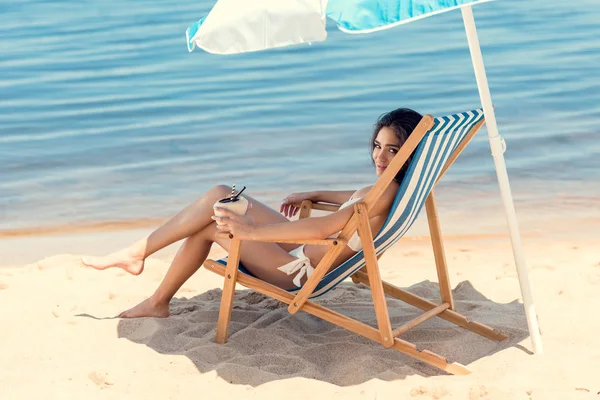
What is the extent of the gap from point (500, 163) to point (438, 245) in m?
0.70

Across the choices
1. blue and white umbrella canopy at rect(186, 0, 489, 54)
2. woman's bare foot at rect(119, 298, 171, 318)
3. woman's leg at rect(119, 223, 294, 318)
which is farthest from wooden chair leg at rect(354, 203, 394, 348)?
woman's bare foot at rect(119, 298, 171, 318)

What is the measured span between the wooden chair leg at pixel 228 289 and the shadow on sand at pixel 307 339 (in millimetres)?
64

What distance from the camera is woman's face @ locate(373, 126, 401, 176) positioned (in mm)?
4047

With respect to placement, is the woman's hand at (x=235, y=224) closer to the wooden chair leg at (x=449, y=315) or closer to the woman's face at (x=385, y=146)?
the woman's face at (x=385, y=146)

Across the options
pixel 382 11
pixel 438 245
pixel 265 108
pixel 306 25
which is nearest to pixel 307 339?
pixel 438 245

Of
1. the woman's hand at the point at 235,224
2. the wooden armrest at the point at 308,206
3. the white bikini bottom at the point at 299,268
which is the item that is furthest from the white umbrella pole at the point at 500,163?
the wooden armrest at the point at 308,206

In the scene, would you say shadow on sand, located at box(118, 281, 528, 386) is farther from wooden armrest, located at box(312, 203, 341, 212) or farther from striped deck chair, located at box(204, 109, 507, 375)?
wooden armrest, located at box(312, 203, 341, 212)

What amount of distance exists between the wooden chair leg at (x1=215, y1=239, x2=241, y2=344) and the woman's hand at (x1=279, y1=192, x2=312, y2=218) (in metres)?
0.78

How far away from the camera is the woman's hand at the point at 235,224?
386 centimetres

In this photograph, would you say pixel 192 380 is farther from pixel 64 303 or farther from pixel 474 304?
pixel 474 304

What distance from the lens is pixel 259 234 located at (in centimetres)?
383

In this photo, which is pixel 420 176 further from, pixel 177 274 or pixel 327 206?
pixel 177 274

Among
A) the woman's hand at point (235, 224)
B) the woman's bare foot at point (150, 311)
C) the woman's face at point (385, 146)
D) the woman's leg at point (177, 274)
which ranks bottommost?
the woman's bare foot at point (150, 311)

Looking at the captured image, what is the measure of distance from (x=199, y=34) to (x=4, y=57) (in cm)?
1167
